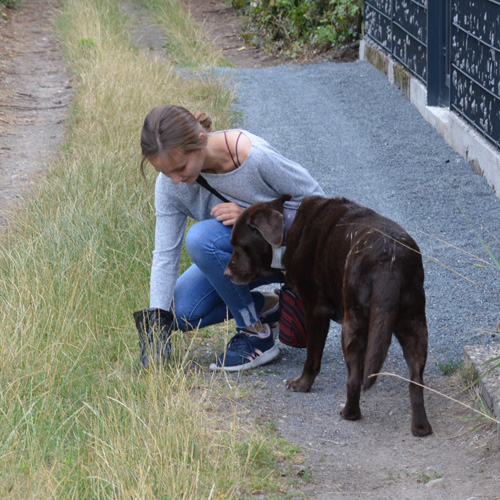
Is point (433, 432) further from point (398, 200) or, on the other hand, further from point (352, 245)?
point (398, 200)

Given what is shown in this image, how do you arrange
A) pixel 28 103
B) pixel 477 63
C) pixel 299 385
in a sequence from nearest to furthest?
pixel 299 385 < pixel 477 63 < pixel 28 103

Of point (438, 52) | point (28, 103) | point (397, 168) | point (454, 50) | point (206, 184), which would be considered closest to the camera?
point (206, 184)

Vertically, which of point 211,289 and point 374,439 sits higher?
point 211,289

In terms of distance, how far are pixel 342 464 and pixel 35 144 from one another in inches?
258

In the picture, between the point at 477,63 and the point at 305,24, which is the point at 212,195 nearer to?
the point at 477,63

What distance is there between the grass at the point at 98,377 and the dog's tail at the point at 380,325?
47 centimetres

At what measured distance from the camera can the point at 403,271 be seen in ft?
9.46

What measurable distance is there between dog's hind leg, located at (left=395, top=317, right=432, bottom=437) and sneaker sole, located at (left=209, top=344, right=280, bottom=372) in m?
0.92

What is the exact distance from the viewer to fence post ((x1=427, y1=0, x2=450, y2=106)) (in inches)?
305

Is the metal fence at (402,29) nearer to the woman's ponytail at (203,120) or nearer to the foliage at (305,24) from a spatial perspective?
the foliage at (305,24)

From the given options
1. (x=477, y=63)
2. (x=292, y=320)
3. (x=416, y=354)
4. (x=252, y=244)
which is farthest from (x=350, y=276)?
(x=477, y=63)

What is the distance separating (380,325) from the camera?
2.82 metres

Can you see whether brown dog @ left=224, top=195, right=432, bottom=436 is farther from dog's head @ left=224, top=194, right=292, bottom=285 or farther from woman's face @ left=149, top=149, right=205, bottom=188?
woman's face @ left=149, top=149, right=205, bottom=188

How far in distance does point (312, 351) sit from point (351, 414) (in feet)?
1.08
